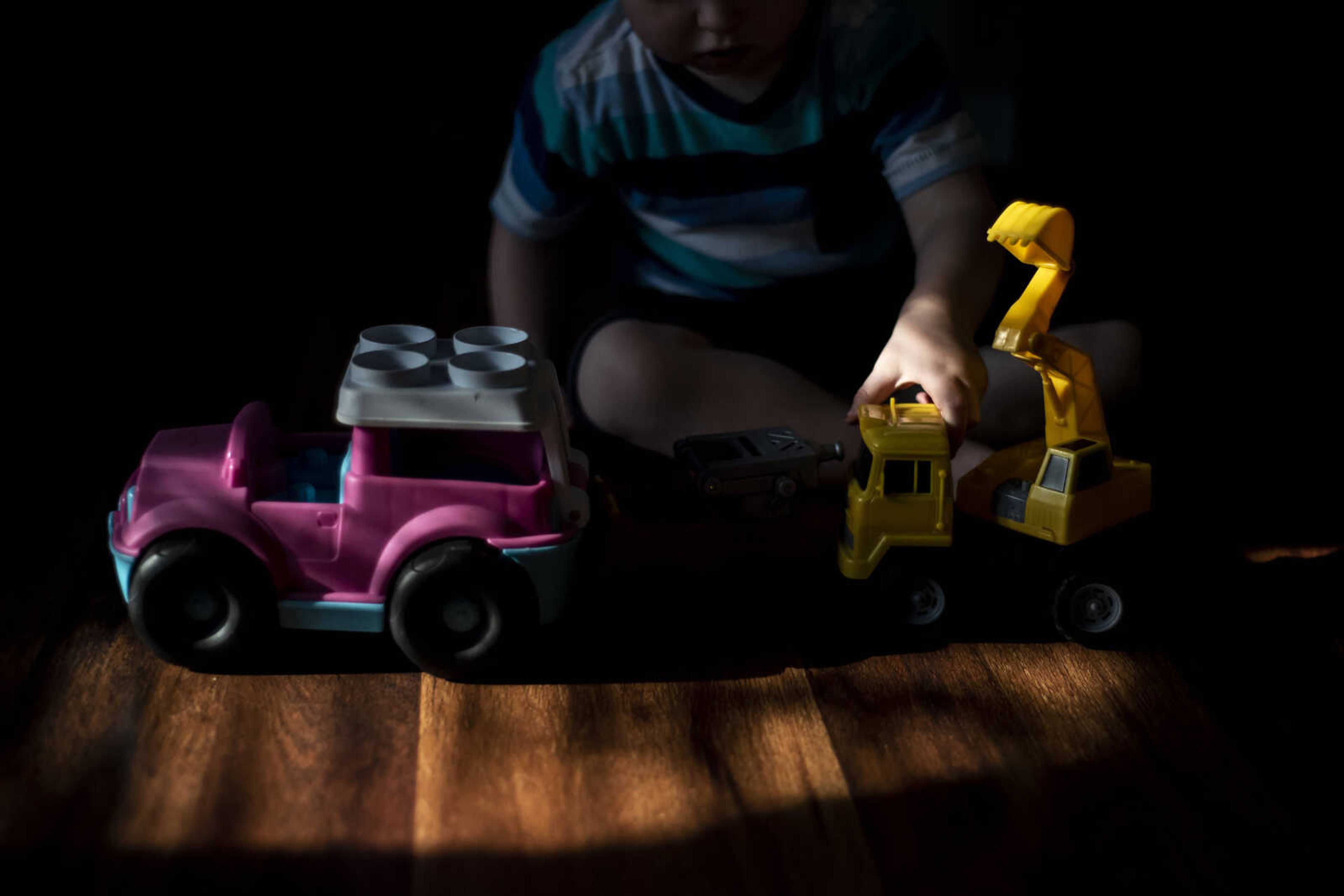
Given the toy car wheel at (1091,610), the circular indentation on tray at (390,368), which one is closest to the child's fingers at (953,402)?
the toy car wheel at (1091,610)

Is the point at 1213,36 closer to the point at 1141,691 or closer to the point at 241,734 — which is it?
the point at 1141,691

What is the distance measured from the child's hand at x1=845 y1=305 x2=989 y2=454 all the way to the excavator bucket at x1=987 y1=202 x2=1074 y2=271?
91 mm

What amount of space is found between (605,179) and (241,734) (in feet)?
1.78

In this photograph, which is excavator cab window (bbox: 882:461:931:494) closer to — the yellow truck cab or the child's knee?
the yellow truck cab

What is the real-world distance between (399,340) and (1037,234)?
1.27 feet

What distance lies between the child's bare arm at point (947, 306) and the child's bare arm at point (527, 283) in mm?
303

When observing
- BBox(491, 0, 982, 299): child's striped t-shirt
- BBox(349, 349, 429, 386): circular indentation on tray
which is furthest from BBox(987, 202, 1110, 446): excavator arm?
BBox(349, 349, 429, 386): circular indentation on tray

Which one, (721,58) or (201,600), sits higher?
(721,58)

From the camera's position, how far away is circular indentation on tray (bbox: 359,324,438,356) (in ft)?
2.49

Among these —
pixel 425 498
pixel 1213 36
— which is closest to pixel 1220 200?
pixel 1213 36

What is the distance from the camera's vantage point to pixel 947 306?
88cm

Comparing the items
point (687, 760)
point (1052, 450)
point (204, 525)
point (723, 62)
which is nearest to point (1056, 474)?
point (1052, 450)

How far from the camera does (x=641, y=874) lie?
61 cm

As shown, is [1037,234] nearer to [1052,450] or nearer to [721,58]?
[1052,450]
